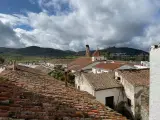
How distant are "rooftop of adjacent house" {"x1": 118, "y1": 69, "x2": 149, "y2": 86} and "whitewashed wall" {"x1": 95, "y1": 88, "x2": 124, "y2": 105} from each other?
1628 mm

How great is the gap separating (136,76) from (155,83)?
16.6 m

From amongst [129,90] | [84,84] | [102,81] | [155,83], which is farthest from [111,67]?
[155,83]

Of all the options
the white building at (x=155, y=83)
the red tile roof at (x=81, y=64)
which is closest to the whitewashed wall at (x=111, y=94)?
the white building at (x=155, y=83)

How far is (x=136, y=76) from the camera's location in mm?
22188

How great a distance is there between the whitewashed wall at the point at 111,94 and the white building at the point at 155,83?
14.6 m

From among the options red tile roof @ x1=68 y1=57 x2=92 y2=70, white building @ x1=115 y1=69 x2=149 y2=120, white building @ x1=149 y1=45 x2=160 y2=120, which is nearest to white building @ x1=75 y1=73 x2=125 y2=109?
white building @ x1=115 y1=69 x2=149 y2=120

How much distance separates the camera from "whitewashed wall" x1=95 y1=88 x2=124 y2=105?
822 inches

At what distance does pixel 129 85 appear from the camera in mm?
20922

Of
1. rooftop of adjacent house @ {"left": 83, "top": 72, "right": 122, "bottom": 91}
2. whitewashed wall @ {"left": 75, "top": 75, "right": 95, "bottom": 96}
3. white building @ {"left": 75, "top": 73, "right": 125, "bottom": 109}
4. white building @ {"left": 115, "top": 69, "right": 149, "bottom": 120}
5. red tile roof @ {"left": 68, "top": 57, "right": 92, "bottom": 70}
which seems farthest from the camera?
red tile roof @ {"left": 68, "top": 57, "right": 92, "bottom": 70}

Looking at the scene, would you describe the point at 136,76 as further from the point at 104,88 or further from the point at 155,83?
the point at 155,83

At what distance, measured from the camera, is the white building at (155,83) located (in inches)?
231

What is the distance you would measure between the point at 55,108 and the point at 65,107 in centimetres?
36

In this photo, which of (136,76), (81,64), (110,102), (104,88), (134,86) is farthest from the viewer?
(81,64)

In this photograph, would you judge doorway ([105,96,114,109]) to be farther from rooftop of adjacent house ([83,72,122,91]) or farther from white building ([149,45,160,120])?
white building ([149,45,160,120])
